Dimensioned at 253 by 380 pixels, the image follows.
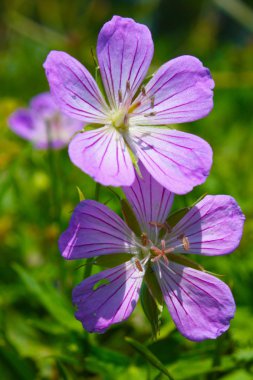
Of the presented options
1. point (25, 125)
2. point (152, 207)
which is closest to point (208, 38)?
point (25, 125)

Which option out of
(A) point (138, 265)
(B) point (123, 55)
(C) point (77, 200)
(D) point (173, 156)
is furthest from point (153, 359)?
(C) point (77, 200)

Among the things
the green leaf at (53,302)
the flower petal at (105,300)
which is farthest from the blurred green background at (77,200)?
the flower petal at (105,300)

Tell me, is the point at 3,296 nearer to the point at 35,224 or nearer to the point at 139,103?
the point at 35,224

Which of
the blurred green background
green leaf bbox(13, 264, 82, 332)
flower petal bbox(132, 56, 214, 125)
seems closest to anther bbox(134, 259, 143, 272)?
the blurred green background

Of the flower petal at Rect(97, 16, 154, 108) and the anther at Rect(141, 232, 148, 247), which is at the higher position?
the flower petal at Rect(97, 16, 154, 108)

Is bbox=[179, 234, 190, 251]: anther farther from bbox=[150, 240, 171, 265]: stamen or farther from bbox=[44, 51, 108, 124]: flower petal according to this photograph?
bbox=[44, 51, 108, 124]: flower petal

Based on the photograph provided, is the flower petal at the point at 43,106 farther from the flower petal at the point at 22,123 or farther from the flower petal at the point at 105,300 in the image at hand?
the flower petal at the point at 105,300

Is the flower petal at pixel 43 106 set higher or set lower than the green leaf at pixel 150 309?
higher
